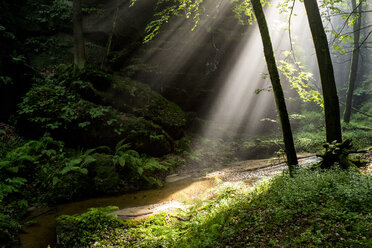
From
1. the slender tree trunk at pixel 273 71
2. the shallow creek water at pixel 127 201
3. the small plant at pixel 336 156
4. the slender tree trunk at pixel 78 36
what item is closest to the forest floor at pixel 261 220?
the small plant at pixel 336 156

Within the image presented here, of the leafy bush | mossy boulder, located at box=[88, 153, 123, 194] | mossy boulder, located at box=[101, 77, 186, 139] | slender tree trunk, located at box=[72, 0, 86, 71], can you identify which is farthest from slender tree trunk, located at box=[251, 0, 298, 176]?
slender tree trunk, located at box=[72, 0, 86, 71]

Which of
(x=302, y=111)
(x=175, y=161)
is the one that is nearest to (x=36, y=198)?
(x=175, y=161)

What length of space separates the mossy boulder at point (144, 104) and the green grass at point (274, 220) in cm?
729

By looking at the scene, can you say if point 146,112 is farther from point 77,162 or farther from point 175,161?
point 77,162

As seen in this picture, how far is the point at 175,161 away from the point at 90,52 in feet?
32.0

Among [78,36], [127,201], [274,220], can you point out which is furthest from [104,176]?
[78,36]

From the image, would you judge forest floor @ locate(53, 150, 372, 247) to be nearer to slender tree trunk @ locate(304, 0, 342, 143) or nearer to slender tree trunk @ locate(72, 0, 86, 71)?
slender tree trunk @ locate(304, 0, 342, 143)

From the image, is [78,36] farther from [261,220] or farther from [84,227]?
[261,220]

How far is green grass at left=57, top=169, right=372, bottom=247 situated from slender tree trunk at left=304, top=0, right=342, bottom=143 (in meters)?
1.34

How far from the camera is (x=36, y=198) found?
650 centimetres

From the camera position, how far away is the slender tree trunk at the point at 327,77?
589 cm

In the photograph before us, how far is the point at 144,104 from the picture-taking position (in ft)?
38.9

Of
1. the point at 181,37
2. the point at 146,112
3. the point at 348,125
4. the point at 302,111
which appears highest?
the point at 181,37

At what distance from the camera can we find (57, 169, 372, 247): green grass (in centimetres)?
289
